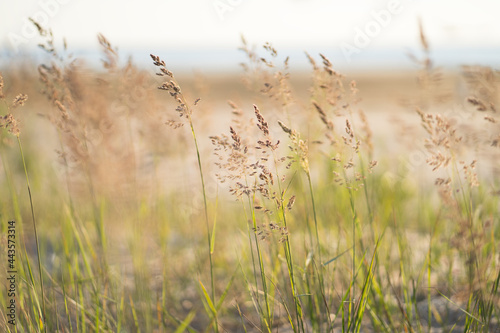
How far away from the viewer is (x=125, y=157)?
2537mm

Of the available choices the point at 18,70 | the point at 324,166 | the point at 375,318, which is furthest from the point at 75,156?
the point at 324,166

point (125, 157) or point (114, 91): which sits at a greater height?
point (114, 91)

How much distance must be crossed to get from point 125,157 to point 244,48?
1129mm

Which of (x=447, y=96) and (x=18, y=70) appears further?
(x=18, y=70)

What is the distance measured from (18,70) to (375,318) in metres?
2.23

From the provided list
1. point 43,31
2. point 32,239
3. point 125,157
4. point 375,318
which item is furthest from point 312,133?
point 32,239

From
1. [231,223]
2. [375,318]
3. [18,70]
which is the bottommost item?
[375,318]

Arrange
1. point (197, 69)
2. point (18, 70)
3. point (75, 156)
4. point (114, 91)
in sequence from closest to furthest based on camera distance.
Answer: point (75, 156)
point (114, 91)
point (18, 70)
point (197, 69)

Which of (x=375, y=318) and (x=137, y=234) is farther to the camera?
(x=137, y=234)

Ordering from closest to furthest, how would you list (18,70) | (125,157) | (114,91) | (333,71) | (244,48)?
(333,71) → (244,48) → (114,91) → (125,157) → (18,70)

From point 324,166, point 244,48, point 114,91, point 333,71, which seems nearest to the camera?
point 333,71

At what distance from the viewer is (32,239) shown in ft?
11.3

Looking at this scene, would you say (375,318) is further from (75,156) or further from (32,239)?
(32,239)

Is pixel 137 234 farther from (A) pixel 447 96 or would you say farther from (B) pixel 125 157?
(A) pixel 447 96
